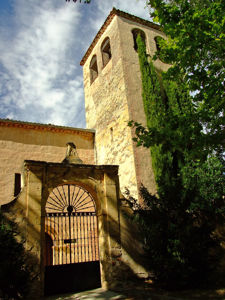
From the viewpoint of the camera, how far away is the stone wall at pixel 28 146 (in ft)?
40.5

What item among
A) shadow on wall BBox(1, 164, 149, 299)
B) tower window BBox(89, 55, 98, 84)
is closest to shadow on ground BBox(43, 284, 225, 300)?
shadow on wall BBox(1, 164, 149, 299)

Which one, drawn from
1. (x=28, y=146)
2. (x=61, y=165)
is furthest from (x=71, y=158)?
(x=28, y=146)

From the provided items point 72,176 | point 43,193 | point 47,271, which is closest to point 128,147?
point 72,176

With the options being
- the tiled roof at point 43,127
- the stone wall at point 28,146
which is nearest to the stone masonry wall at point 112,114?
the tiled roof at point 43,127

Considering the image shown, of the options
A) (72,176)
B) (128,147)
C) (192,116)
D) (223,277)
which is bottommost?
(223,277)

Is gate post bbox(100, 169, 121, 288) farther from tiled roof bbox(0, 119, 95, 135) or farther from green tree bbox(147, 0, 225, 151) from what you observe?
tiled roof bbox(0, 119, 95, 135)

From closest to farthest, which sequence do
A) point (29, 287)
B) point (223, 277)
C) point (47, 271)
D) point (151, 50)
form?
point (29, 287) → point (47, 271) → point (223, 277) → point (151, 50)

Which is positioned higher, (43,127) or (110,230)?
(43,127)

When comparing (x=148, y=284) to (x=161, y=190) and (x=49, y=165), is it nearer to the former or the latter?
(x=161, y=190)

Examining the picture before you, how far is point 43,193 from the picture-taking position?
689 cm

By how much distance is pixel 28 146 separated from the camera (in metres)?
13.4

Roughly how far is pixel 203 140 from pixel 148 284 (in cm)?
405

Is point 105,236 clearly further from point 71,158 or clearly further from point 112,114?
point 112,114

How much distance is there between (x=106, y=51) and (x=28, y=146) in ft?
27.1
